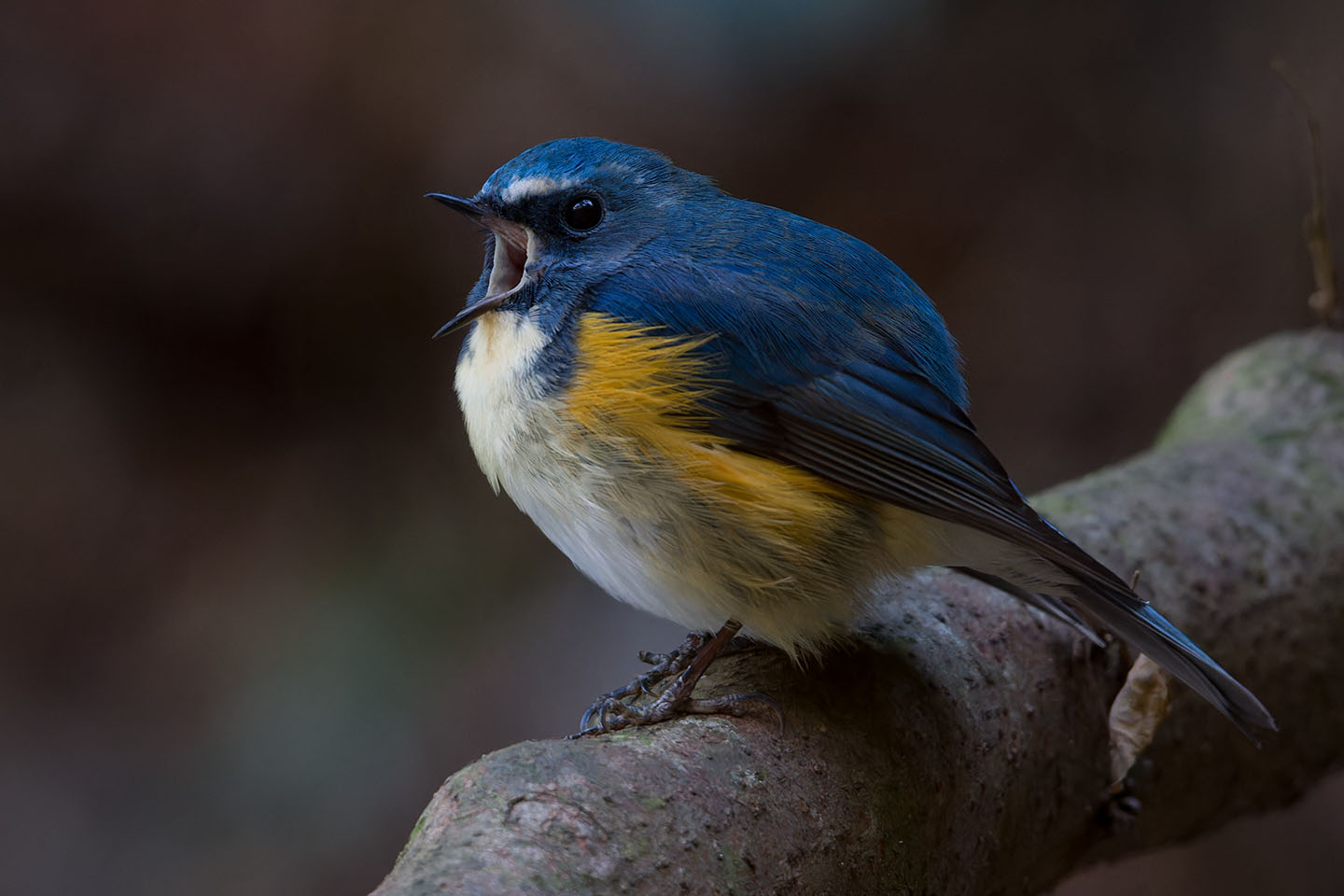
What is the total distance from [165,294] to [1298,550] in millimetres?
4011

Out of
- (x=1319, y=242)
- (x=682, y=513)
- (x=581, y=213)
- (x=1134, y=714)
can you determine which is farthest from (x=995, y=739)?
(x=1319, y=242)

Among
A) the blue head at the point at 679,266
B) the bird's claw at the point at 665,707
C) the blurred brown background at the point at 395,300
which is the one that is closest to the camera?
the bird's claw at the point at 665,707

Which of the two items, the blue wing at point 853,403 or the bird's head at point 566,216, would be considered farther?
the bird's head at point 566,216

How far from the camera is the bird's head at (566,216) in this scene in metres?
2.27

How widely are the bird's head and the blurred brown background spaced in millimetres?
2468

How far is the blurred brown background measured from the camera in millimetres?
4492

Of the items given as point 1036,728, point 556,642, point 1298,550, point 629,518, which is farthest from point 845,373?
point 556,642

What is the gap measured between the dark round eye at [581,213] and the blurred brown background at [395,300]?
250cm

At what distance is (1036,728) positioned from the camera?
236 centimetres

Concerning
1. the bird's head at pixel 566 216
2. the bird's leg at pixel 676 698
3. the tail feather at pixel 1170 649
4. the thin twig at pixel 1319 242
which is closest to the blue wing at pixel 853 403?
the tail feather at pixel 1170 649

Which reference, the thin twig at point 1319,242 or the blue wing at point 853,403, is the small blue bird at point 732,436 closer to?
the blue wing at point 853,403

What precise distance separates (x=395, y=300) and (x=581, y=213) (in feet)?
9.77

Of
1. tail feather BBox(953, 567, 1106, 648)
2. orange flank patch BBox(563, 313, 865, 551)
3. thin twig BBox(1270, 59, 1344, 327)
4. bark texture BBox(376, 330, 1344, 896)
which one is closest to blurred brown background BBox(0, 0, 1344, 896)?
thin twig BBox(1270, 59, 1344, 327)

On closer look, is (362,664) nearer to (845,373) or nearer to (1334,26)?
(845,373)
